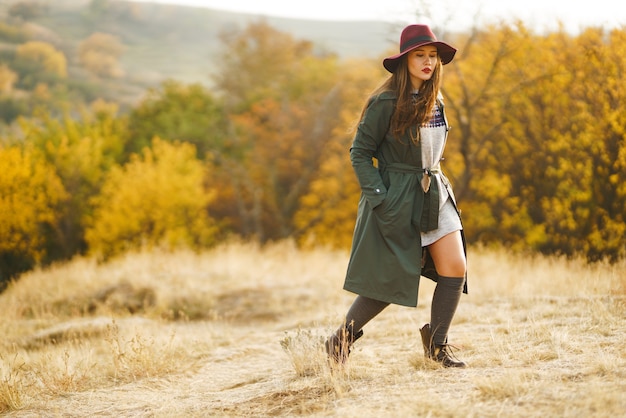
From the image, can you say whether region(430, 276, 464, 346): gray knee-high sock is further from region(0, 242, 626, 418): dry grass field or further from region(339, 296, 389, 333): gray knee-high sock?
region(339, 296, 389, 333): gray knee-high sock

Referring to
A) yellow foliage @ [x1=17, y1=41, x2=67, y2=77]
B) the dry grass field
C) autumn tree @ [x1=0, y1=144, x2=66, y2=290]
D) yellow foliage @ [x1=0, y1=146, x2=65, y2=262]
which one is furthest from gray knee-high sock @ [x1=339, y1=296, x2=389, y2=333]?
yellow foliage @ [x1=17, y1=41, x2=67, y2=77]

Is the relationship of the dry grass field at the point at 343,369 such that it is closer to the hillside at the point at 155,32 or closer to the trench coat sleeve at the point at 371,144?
the trench coat sleeve at the point at 371,144

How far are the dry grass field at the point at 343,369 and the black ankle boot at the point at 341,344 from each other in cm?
7

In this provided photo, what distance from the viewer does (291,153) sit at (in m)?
27.9

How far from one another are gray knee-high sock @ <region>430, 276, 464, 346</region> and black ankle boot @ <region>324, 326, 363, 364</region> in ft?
1.39

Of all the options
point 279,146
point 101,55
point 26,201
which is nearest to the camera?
point 26,201

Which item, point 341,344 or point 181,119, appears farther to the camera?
point 181,119

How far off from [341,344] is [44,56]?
53.8 m

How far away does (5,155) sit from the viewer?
1044 inches

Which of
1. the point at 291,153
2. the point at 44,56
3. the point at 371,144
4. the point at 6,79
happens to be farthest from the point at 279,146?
the point at 44,56

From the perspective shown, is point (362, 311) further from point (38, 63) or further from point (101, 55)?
point (101, 55)

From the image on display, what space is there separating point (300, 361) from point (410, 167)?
139 cm

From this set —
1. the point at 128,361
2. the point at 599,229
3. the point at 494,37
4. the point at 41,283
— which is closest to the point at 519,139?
the point at 494,37

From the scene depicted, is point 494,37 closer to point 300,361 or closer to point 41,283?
point 41,283
